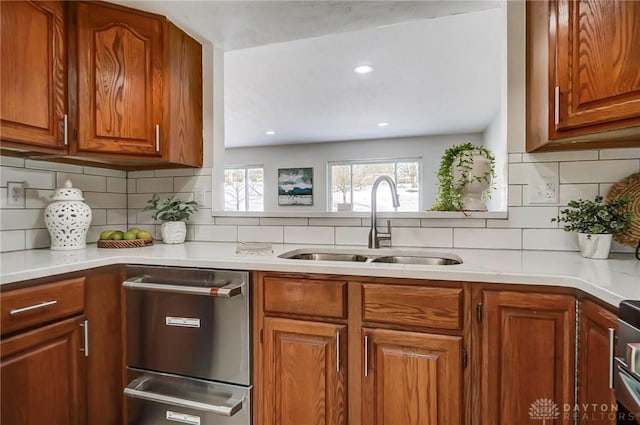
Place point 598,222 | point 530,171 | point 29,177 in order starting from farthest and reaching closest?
point 29,177, point 530,171, point 598,222

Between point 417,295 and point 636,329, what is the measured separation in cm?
57

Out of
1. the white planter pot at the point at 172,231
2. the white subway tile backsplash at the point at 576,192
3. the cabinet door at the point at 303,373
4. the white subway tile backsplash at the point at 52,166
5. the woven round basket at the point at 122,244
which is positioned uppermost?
the white subway tile backsplash at the point at 52,166

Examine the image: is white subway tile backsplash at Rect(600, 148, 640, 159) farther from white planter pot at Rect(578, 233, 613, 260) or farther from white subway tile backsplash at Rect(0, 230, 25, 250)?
white subway tile backsplash at Rect(0, 230, 25, 250)

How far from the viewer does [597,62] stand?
1.17 meters

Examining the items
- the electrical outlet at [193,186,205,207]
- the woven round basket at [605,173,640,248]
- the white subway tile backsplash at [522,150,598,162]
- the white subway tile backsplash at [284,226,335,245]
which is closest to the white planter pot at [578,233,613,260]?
the woven round basket at [605,173,640,248]

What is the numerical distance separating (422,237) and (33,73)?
1.87 m

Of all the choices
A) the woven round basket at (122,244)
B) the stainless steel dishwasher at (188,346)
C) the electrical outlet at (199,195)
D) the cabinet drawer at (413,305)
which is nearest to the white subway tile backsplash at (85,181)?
the woven round basket at (122,244)

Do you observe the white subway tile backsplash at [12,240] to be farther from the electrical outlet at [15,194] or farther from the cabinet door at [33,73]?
the cabinet door at [33,73]

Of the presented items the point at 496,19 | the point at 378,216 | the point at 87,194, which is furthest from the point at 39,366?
the point at 496,19

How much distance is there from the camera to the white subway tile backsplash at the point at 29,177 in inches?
64.9

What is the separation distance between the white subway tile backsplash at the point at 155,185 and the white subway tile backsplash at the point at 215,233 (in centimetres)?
31

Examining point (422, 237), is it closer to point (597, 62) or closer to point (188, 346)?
point (597, 62)

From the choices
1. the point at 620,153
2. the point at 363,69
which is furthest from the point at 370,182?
the point at 620,153

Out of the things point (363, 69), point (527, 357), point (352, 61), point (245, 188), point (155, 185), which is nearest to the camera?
point (527, 357)
